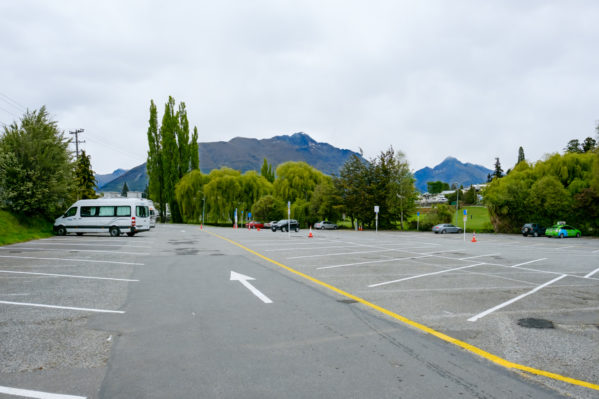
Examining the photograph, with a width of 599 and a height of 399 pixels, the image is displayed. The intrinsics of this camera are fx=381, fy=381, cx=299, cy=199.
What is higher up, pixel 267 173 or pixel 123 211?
pixel 267 173

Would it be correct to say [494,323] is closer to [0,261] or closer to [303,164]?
[0,261]

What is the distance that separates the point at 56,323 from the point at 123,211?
81.1ft

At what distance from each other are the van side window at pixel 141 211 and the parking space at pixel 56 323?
652 inches

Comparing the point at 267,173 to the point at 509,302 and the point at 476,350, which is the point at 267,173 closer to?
the point at 509,302

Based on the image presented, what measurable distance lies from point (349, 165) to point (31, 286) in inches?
2051

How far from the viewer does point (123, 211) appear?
28641mm

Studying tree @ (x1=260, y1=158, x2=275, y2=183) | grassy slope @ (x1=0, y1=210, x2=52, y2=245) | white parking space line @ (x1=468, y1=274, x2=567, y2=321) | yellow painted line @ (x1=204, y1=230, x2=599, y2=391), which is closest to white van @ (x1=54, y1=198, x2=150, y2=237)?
grassy slope @ (x1=0, y1=210, x2=52, y2=245)

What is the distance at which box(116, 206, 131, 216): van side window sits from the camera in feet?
93.7

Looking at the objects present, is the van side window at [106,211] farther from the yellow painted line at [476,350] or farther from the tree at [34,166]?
the yellow painted line at [476,350]

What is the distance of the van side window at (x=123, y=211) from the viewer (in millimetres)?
28562

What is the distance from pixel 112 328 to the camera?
18.4ft

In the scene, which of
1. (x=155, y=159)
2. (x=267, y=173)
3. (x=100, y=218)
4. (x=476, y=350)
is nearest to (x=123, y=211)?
(x=100, y=218)

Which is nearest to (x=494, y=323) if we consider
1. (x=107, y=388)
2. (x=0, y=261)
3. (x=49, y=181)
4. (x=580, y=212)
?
(x=107, y=388)

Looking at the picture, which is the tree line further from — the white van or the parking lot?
the parking lot
